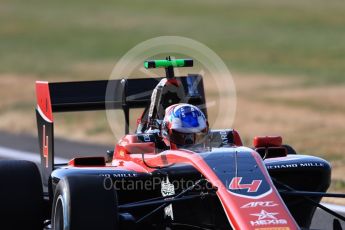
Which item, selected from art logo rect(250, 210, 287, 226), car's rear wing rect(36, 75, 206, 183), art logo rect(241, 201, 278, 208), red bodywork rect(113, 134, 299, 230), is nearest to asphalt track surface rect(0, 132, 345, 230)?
car's rear wing rect(36, 75, 206, 183)

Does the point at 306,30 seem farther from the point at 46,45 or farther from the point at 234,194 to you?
the point at 234,194

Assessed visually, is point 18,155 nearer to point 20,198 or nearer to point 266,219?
point 20,198

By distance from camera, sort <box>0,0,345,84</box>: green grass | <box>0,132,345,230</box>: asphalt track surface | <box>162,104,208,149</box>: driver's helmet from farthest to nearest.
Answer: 1. <box>0,0,345,84</box>: green grass
2. <box>0,132,345,230</box>: asphalt track surface
3. <box>162,104,208,149</box>: driver's helmet

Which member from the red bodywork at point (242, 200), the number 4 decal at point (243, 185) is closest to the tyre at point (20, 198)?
the red bodywork at point (242, 200)

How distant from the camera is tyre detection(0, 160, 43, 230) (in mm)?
10625

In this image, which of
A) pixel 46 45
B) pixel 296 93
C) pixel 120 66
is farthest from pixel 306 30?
pixel 120 66

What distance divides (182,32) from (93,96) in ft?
131

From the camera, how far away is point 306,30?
53469mm

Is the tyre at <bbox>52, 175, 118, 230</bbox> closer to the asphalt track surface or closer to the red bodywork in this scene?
the red bodywork

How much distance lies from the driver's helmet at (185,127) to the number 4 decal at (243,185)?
1462 mm

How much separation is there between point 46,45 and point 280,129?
28973 millimetres

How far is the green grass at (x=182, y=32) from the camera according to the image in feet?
143

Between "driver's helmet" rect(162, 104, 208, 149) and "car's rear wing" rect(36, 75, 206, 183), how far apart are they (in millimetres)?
1393

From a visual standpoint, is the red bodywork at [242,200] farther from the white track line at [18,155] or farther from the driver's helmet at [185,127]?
the white track line at [18,155]
